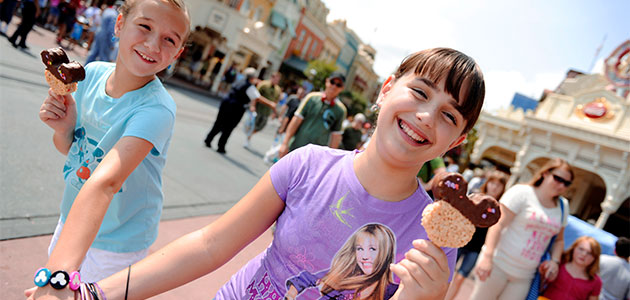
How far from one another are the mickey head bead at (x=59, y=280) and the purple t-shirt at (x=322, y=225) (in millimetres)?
547

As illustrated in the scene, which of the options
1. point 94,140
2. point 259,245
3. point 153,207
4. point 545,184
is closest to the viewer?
point 94,140

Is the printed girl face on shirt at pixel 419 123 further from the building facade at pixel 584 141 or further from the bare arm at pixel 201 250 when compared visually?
the building facade at pixel 584 141

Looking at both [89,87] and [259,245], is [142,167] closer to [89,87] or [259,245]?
[89,87]

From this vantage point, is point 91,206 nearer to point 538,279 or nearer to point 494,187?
point 538,279

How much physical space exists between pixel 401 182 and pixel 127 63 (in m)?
1.22

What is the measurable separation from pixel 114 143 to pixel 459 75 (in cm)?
138

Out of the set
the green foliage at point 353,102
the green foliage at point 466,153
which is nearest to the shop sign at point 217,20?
the green foliage at point 466,153

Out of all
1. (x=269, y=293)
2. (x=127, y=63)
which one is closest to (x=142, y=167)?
(x=127, y=63)

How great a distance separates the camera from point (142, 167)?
170 cm

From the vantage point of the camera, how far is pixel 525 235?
11.0ft

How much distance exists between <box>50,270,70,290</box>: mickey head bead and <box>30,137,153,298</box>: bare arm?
2cm

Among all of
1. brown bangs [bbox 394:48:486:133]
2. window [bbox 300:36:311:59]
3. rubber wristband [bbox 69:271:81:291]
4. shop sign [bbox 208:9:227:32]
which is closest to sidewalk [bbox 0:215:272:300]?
rubber wristband [bbox 69:271:81:291]

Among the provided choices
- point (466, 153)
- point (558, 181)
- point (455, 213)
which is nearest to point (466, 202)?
point (455, 213)

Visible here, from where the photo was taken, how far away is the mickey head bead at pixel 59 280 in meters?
0.95
